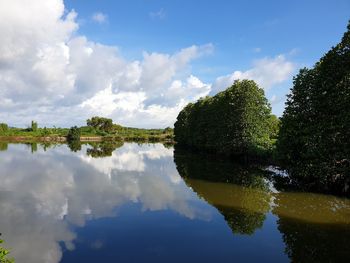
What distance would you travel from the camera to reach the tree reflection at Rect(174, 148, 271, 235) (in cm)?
2391

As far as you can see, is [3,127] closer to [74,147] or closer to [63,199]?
[74,147]

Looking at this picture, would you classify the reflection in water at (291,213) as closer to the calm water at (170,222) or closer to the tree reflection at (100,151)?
the calm water at (170,222)

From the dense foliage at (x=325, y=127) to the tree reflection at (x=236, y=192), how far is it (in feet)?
16.0

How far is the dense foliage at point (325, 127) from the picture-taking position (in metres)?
30.1

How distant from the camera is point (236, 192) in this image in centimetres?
3303

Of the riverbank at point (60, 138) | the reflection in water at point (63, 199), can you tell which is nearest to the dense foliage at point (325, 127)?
the reflection in water at point (63, 199)

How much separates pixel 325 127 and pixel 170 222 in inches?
666

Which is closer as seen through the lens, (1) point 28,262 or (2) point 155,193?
(1) point 28,262

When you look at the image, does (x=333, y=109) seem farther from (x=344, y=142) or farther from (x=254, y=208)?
(x=254, y=208)

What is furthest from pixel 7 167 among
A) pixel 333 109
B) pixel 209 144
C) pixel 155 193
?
pixel 333 109

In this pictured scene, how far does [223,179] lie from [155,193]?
10.2 metres

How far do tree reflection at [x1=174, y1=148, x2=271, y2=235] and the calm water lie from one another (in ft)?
0.28

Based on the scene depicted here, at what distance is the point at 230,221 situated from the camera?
77.1 feet

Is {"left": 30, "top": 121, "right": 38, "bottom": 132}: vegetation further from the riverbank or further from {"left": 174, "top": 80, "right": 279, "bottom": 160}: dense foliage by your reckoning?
{"left": 174, "top": 80, "right": 279, "bottom": 160}: dense foliage
